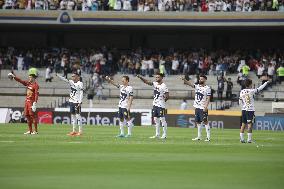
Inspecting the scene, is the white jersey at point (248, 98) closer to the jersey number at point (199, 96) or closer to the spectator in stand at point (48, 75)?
the jersey number at point (199, 96)

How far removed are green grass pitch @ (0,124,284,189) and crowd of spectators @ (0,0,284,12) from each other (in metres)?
31.7

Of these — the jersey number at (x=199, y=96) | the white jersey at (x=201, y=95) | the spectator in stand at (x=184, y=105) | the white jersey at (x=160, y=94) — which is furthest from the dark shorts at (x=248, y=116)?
the spectator in stand at (x=184, y=105)

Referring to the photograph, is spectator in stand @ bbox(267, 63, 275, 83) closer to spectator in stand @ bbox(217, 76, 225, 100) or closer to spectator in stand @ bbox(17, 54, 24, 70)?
spectator in stand @ bbox(217, 76, 225, 100)

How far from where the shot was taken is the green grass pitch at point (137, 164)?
15156mm

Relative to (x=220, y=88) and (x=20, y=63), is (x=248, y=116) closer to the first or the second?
(x=220, y=88)

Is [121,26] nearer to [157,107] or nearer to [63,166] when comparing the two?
[157,107]

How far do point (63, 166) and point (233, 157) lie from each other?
520cm

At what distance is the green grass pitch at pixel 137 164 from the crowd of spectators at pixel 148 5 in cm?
3174

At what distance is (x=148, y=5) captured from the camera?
5841 centimetres

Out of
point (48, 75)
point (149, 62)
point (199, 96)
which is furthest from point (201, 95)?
point (48, 75)

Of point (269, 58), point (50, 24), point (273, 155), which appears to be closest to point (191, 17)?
point (269, 58)

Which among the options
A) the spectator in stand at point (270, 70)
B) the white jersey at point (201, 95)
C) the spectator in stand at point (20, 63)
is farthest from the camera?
the spectator in stand at point (20, 63)

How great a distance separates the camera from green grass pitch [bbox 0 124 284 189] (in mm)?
15156

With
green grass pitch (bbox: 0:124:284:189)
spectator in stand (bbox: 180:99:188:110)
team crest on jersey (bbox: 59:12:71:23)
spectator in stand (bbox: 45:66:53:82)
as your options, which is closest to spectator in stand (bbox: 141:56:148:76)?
spectator in stand (bbox: 180:99:188:110)
